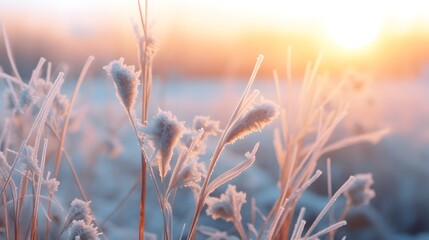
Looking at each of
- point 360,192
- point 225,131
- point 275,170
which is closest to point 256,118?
point 225,131

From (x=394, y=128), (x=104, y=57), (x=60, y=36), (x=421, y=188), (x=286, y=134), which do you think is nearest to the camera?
(x=286, y=134)

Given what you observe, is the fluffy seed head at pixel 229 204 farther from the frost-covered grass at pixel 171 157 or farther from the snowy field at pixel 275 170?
the snowy field at pixel 275 170

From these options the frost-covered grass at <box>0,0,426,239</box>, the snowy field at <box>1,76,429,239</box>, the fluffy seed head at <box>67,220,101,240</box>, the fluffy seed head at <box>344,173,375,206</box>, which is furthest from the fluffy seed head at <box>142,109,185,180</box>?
the snowy field at <box>1,76,429,239</box>

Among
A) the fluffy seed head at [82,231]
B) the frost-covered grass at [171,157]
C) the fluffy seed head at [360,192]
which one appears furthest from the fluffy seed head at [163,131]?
the fluffy seed head at [360,192]

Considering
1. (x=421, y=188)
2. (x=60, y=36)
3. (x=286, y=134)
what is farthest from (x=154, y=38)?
(x=60, y=36)

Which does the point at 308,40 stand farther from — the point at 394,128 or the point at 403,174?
the point at 403,174

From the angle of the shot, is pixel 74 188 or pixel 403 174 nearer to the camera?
pixel 74 188

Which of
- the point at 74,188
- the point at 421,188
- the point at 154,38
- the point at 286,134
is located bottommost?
the point at 421,188
